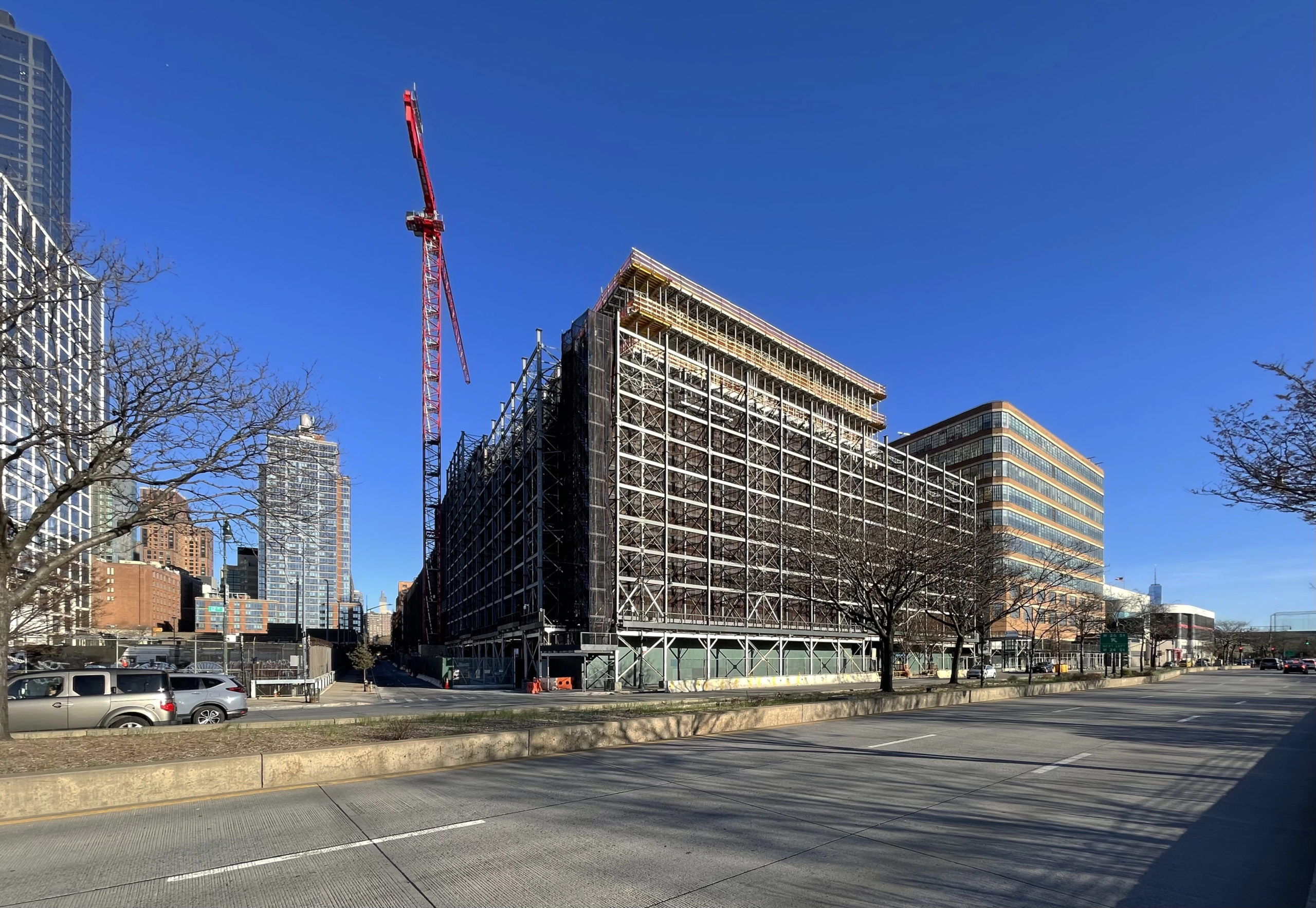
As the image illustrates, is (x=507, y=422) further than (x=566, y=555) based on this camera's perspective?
Yes

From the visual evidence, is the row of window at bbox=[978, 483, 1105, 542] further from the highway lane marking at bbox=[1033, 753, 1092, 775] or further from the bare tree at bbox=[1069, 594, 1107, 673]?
the highway lane marking at bbox=[1033, 753, 1092, 775]

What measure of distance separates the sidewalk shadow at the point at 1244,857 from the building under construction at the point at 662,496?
129 feet

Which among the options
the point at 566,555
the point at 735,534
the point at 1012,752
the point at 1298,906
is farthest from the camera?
the point at 735,534

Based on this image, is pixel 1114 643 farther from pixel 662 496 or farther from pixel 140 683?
pixel 140 683

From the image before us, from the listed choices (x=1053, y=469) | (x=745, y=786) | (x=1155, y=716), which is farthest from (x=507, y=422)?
(x=1053, y=469)

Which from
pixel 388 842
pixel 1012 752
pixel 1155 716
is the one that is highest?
pixel 388 842

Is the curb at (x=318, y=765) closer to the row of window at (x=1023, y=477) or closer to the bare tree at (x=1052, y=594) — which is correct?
the bare tree at (x=1052, y=594)

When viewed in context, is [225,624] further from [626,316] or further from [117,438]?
[626,316]

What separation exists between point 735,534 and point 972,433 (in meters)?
48.9

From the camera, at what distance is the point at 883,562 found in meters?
29.7

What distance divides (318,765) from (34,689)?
1184 centimetres

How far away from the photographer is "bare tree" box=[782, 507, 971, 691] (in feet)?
93.3

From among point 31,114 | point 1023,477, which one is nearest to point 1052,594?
point 1023,477

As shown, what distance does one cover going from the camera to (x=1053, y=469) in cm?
10569
